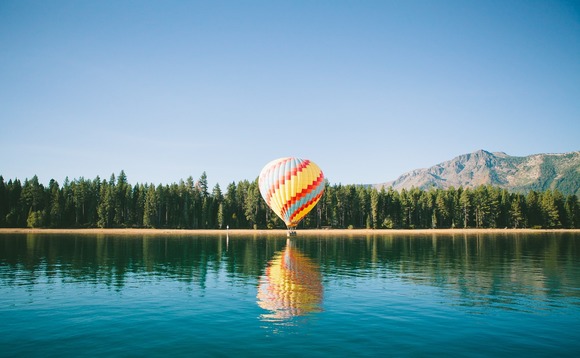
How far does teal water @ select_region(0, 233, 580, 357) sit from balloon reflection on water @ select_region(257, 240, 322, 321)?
0.31 ft

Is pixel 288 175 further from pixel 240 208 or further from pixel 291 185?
pixel 240 208

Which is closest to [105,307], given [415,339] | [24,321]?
[24,321]

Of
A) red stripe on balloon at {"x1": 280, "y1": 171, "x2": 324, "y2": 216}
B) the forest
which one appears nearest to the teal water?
red stripe on balloon at {"x1": 280, "y1": 171, "x2": 324, "y2": 216}

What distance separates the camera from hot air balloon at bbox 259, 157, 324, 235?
273 feet

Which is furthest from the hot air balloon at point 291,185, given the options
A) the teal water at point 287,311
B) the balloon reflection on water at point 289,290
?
the teal water at point 287,311

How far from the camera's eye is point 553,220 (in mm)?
163625

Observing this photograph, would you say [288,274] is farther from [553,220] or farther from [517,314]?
[553,220]

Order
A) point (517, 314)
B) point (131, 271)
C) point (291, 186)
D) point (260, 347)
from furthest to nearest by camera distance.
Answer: point (291, 186), point (131, 271), point (517, 314), point (260, 347)

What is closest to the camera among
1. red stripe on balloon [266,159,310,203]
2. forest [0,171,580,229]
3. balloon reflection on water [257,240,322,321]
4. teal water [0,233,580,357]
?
teal water [0,233,580,357]

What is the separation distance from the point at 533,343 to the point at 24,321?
24.6 m

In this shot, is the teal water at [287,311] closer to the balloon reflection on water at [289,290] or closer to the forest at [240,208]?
the balloon reflection on water at [289,290]

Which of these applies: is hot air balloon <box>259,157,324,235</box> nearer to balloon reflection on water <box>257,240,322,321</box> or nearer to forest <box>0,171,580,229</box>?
balloon reflection on water <box>257,240,322,321</box>

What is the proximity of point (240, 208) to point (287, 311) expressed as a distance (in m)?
134

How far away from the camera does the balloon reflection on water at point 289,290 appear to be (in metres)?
23.2
